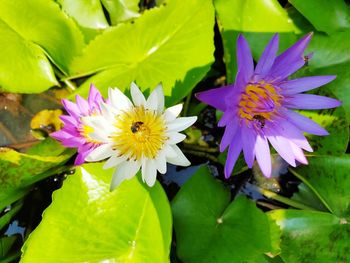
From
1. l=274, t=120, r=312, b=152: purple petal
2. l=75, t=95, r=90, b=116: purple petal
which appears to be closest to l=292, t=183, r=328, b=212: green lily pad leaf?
l=274, t=120, r=312, b=152: purple petal

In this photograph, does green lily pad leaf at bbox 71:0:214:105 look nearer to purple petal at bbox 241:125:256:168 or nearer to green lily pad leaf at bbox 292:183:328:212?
purple petal at bbox 241:125:256:168

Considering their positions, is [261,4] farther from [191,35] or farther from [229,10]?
[191,35]

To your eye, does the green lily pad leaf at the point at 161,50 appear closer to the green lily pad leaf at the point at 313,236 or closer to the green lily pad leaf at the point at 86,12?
the green lily pad leaf at the point at 86,12

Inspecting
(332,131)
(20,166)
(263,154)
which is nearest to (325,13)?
(332,131)

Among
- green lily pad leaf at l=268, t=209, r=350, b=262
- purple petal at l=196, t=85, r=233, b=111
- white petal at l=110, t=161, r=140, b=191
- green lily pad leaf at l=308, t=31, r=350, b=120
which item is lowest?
green lily pad leaf at l=268, t=209, r=350, b=262

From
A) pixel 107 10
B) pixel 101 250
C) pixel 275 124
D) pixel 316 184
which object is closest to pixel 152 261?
pixel 101 250

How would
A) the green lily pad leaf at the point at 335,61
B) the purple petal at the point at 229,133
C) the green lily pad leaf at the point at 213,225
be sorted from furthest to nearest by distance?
1. the green lily pad leaf at the point at 335,61
2. the green lily pad leaf at the point at 213,225
3. the purple petal at the point at 229,133

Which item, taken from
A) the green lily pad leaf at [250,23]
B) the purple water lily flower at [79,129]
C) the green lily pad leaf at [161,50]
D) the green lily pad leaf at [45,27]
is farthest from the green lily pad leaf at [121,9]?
the purple water lily flower at [79,129]
